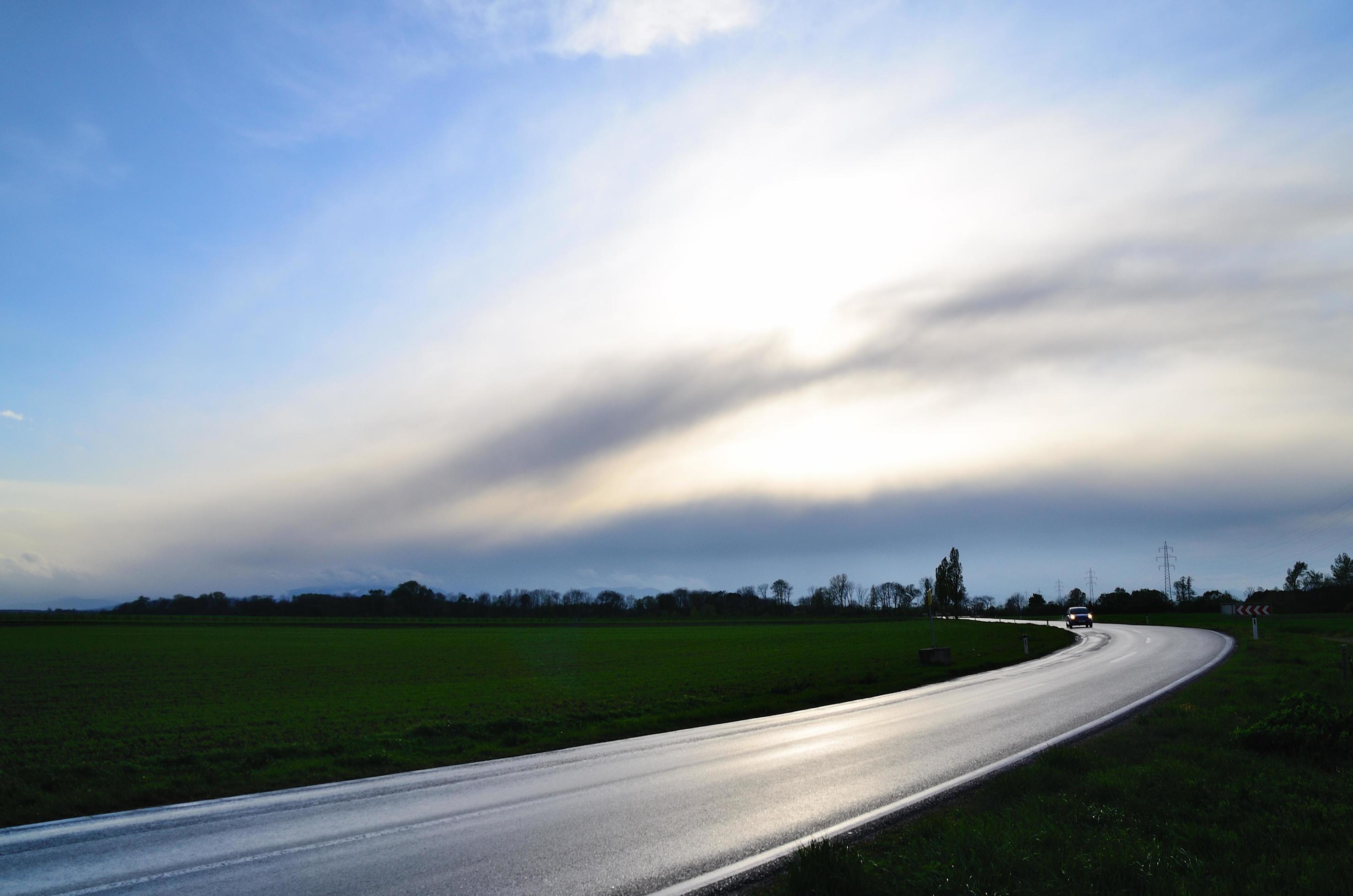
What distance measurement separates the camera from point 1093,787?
394 inches

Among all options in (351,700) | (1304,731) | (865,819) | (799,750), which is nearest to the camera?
(865,819)

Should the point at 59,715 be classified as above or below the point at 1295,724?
below

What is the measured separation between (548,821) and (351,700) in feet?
76.2

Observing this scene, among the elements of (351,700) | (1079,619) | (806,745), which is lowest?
(1079,619)

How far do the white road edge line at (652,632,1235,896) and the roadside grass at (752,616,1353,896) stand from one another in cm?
42

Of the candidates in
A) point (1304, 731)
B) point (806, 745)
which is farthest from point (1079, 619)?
point (1304, 731)

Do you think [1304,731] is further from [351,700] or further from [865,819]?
[351,700]

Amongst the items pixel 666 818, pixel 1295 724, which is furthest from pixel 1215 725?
pixel 666 818

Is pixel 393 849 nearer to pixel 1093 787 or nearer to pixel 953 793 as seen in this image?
pixel 953 793

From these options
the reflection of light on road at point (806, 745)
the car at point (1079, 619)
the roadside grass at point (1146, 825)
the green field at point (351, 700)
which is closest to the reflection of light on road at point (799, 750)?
the reflection of light on road at point (806, 745)

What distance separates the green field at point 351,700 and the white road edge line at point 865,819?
324 inches

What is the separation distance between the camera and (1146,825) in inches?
331

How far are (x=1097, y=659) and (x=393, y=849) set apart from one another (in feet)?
121

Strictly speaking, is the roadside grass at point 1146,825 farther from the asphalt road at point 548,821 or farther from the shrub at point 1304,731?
the asphalt road at point 548,821
